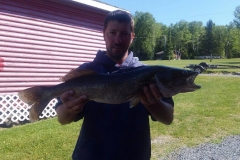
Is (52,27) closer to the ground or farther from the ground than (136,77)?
farther from the ground

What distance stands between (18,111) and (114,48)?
→ 23.1 ft

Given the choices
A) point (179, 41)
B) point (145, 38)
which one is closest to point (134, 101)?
point (145, 38)

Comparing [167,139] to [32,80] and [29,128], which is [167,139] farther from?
[32,80]

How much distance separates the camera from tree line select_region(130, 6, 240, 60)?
105m

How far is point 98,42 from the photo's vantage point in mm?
11852

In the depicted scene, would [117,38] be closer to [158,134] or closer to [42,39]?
[158,134]

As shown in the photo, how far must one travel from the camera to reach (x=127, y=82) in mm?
2270

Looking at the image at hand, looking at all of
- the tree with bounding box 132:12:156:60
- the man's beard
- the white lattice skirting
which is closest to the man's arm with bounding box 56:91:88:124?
the man's beard

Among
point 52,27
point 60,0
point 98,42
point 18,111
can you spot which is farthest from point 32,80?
point 98,42

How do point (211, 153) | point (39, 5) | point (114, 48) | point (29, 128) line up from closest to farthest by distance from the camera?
point (114, 48) < point (211, 153) < point (29, 128) < point (39, 5)

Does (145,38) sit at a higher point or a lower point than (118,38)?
higher

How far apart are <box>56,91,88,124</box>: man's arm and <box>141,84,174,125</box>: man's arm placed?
56 centimetres

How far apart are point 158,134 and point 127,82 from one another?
5.04 m

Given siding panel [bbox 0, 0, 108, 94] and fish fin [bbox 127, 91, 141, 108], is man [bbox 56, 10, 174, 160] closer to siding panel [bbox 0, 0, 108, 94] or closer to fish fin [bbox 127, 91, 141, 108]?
fish fin [bbox 127, 91, 141, 108]
